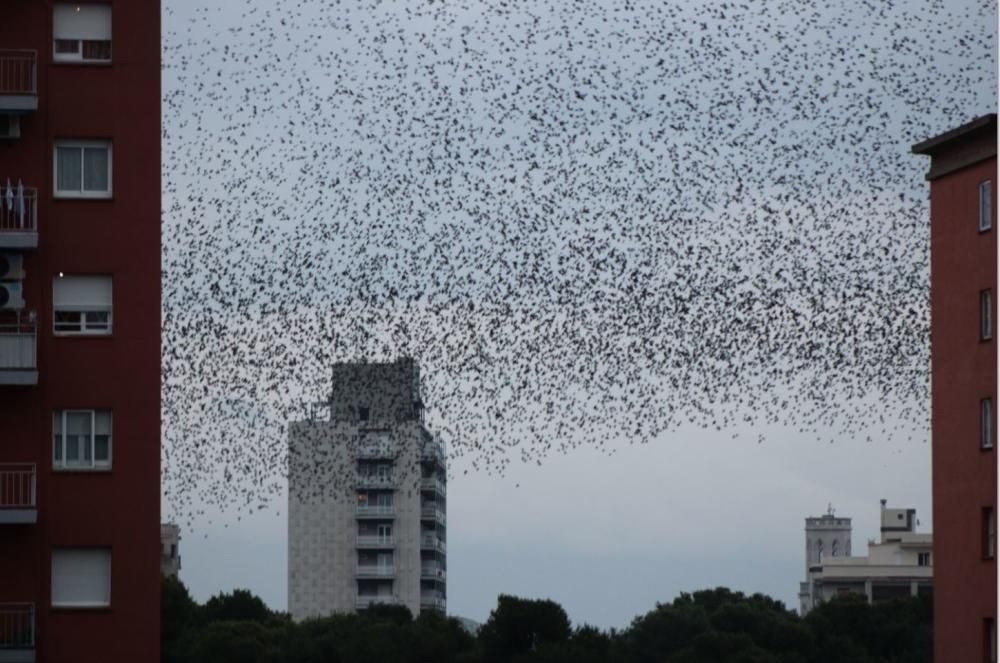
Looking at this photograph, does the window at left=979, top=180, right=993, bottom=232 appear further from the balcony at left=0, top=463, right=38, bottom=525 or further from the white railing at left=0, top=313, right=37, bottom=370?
the balcony at left=0, top=463, right=38, bottom=525

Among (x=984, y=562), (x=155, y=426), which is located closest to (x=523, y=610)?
(x=984, y=562)

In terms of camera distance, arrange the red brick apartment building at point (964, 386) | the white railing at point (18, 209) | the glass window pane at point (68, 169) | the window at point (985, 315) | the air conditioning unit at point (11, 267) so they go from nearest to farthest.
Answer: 1. the air conditioning unit at point (11, 267)
2. the white railing at point (18, 209)
3. the glass window pane at point (68, 169)
4. the red brick apartment building at point (964, 386)
5. the window at point (985, 315)

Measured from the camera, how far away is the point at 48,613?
4125cm

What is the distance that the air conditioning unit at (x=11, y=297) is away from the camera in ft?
138

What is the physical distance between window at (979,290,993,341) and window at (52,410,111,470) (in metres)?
23.7

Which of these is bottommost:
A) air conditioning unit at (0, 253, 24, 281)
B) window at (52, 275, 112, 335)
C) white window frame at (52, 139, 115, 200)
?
window at (52, 275, 112, 335)

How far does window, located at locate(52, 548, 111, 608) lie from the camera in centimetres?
4172

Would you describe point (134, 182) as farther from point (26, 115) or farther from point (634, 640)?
point (634, 640)

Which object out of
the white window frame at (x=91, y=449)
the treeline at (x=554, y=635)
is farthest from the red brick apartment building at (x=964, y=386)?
the treeline at (x=554, y=635)

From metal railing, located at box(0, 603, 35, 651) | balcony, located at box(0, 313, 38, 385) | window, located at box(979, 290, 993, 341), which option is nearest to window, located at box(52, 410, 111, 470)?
balcony, located at box(0, 313, 38, 385)

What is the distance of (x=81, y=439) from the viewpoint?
42.5 m

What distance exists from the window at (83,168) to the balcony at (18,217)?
27.1 inches

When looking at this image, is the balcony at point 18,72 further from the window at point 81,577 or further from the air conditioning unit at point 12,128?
the window at point 81,577

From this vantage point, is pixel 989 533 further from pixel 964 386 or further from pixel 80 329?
pixel 80 329
